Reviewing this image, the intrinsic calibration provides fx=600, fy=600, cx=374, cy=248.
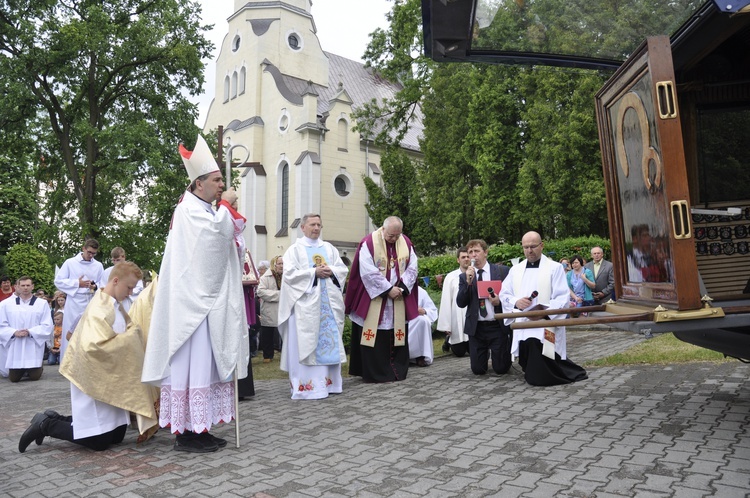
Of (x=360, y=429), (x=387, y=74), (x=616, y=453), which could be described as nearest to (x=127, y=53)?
(x=387, y=74)

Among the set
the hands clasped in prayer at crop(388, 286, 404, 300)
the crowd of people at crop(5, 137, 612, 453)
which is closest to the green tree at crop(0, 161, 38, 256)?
the crowd of people at crop(5, 137, 612, 453)

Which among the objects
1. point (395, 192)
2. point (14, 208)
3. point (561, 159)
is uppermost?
point (395, 192)

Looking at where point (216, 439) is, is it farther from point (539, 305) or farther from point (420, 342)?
point (420, 342)

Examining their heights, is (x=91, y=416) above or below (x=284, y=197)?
below

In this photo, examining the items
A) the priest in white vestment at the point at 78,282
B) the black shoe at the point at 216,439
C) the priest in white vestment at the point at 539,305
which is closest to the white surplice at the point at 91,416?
the black shoe at the point at 216,439

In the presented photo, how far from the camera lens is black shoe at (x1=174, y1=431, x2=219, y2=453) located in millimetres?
4688

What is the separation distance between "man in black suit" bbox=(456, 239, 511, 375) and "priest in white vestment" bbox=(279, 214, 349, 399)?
5.55ft

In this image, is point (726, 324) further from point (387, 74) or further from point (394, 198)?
point (394, 198)

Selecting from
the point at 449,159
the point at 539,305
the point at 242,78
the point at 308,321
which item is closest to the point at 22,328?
the point at 308,321

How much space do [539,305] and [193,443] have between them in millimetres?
4172

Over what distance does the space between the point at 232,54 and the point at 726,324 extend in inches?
1570

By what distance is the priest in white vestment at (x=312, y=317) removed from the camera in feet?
23.3

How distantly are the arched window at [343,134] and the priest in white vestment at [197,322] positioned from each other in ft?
104

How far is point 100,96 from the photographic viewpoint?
21.9 metres
